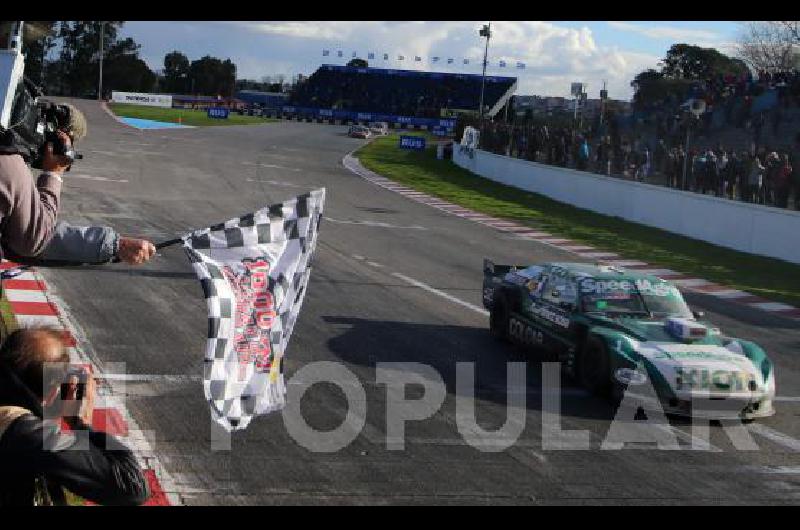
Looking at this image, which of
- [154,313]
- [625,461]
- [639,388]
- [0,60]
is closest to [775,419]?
[639,388]

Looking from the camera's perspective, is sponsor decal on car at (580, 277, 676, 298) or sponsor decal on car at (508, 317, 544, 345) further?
sponsor decal on car at (508, 317, 544, 345)

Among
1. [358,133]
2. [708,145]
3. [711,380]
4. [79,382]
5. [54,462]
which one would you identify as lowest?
[358,133]

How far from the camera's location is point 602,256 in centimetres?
2267

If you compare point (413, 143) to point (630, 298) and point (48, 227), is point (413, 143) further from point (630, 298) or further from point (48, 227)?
point (48, 227)

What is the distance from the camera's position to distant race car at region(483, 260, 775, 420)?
9797mm

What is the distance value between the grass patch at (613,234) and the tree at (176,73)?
7110 centimetres

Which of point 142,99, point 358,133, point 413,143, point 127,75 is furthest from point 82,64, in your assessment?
point 413,143

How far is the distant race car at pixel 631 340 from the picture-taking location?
9797mm

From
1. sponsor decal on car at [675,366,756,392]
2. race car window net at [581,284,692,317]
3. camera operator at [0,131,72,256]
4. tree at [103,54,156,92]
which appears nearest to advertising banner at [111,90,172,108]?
tree at [103,54,156,92]

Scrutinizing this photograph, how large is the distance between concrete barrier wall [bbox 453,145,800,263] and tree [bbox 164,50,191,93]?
7874cm

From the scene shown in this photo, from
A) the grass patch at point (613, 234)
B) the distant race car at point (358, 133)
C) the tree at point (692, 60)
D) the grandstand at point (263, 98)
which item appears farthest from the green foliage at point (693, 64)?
the grandstand at point (263, 98)

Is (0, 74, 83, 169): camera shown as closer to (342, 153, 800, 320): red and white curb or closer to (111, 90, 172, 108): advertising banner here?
(342, 153, 800, 320): red and white curb

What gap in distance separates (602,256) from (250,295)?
18665mm

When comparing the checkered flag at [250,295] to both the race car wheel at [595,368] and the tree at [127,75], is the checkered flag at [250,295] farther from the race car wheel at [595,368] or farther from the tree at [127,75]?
the tree at [127,75]
